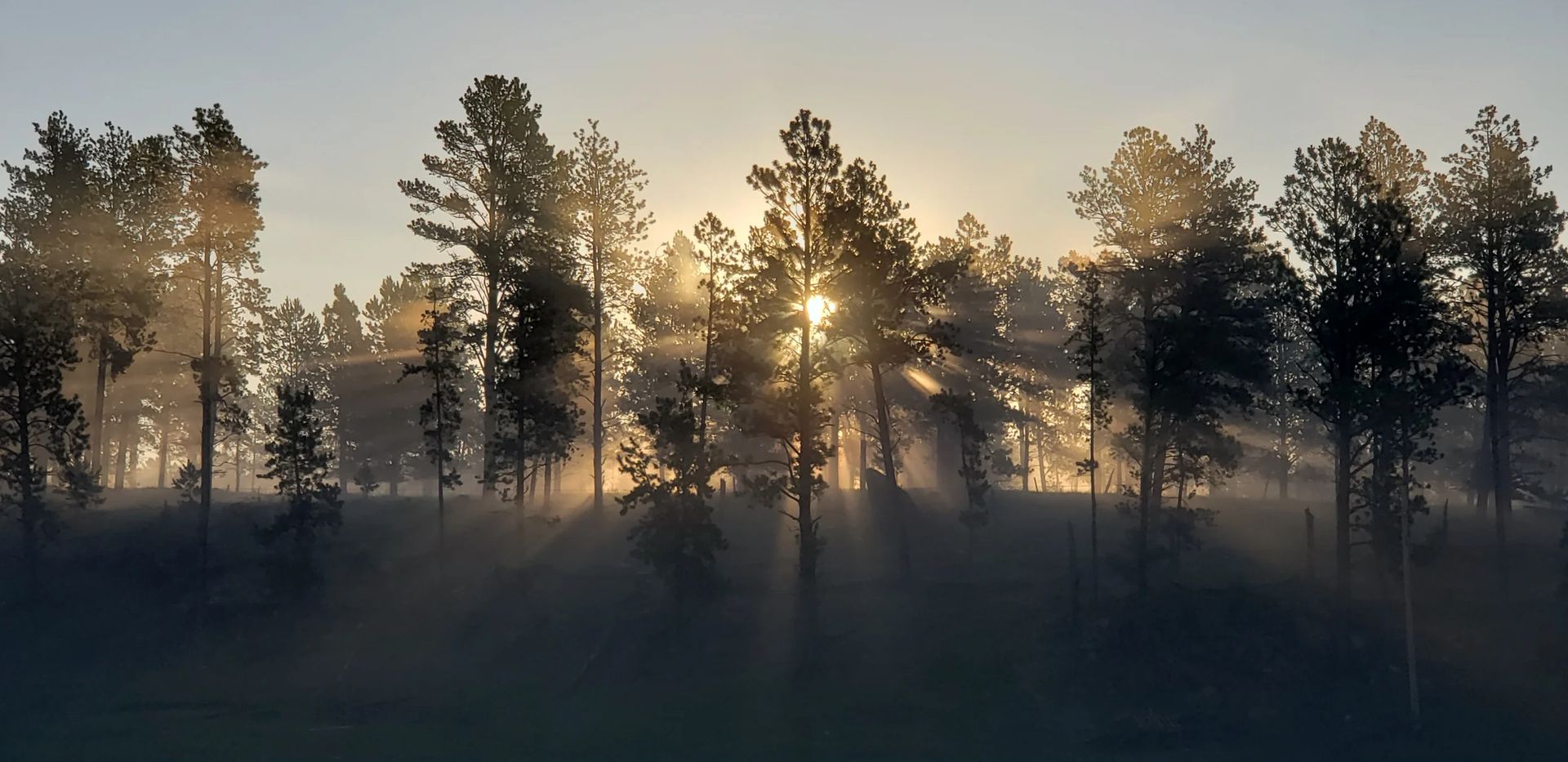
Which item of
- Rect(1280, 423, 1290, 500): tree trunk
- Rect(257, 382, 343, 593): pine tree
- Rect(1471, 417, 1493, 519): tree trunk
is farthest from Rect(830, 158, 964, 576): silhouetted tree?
Rect(1280, 423, 1290, 500): tree trunk

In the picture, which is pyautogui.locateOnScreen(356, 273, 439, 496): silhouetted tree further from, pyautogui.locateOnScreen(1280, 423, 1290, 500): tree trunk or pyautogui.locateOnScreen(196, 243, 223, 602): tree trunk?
pyautogui.locateOnScreen(1280, 423, 1290, 500): tree trunk

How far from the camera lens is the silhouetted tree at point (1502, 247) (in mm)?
44500

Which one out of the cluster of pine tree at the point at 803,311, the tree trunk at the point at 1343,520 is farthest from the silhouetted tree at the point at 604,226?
the tree trunk at the point at 1343,520

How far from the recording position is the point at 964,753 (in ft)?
101

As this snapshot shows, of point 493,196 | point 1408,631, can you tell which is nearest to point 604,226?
point 493,196

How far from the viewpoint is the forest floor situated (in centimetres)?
3241

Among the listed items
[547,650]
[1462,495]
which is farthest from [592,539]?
[1462,495]

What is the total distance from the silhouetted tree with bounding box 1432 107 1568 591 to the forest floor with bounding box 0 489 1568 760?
25.4 ft

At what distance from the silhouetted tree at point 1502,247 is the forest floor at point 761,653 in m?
7.73

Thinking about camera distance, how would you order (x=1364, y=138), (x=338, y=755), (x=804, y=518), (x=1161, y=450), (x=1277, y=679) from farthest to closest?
(x=1364, y=138) < (x=1161, y=450) < (x=804, y=518) < (x=1277, y=679) < (x=338, y=755)

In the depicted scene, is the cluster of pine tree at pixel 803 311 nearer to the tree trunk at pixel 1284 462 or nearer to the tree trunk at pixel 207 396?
the tree trunk at pixel 207 396

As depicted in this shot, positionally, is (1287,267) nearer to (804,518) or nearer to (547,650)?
(804,518)

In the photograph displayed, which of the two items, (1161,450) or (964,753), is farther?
(1161,450)

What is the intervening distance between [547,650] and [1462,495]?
220ft
